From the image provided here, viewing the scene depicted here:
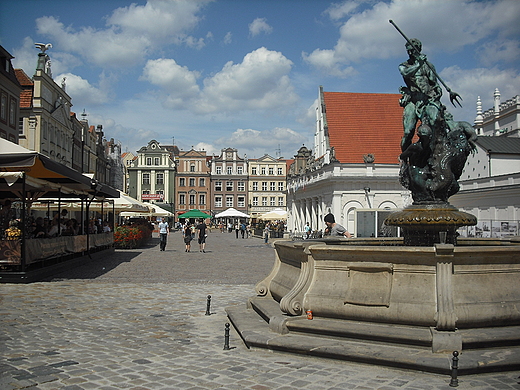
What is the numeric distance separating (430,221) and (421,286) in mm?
2402

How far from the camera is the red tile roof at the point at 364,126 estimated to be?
45.6 meters

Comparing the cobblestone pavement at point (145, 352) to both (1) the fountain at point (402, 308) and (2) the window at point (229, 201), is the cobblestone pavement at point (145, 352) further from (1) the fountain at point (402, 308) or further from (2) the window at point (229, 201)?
(2) the window at point (229, 201)

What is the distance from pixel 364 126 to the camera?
1897 inches

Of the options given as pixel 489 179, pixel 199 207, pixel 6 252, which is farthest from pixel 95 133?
pixel 6 252

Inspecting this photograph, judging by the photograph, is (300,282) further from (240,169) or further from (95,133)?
(240,169)

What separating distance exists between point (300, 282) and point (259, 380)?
2080 mm

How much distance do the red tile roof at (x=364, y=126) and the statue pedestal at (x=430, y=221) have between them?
36.1m

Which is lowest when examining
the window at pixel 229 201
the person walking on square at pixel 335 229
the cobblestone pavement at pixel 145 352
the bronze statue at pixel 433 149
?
the cobblestone pavement at pixel 145 352

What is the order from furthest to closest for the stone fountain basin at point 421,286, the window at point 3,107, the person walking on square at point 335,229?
the window at point 3,107 → the person walking on square at point 335,229 → the stone fountain basin at point 421,286

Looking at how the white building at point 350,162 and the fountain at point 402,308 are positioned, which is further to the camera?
the white building at point 350,162

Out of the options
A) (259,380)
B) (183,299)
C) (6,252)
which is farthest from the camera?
(6,252)

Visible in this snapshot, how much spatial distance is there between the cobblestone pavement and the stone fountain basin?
0.76 m

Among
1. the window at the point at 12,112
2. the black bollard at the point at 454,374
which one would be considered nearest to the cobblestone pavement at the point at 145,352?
the black bollard at the point at 454,374

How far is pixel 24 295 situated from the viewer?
36.7 ft
